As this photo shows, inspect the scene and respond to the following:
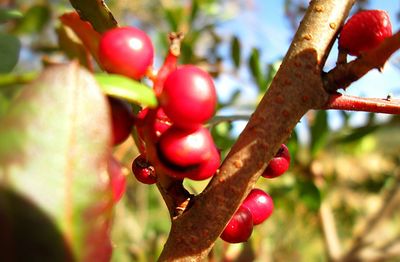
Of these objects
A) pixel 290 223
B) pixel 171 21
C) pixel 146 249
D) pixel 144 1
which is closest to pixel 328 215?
pixel 290 223

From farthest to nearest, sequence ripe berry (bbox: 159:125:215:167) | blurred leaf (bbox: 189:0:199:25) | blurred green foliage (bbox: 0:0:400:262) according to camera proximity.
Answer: blurred leaf (bbox: 189:0:199:25), blurred green foliage (bbox: 0:0:400:262), ripe berry (bbox: 159:125:215:167)

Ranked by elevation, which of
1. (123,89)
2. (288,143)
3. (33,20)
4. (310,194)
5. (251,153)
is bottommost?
(33,20)

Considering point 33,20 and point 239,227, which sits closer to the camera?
point 239,227

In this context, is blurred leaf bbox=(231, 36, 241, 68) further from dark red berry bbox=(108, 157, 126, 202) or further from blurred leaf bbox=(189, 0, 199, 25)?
dark red berry bbox=(108, 157, 126, 202)

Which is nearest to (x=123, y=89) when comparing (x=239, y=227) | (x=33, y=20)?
(x=239, y=227)

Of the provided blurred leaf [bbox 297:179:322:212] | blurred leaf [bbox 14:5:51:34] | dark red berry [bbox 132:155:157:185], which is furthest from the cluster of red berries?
blurred leaf [bbox 14:5:51:34]

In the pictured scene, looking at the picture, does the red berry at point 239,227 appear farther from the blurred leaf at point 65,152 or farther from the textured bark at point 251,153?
the blurred leaf at point 65,152

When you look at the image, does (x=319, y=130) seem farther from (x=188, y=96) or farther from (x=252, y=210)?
(x=188, y=96)
